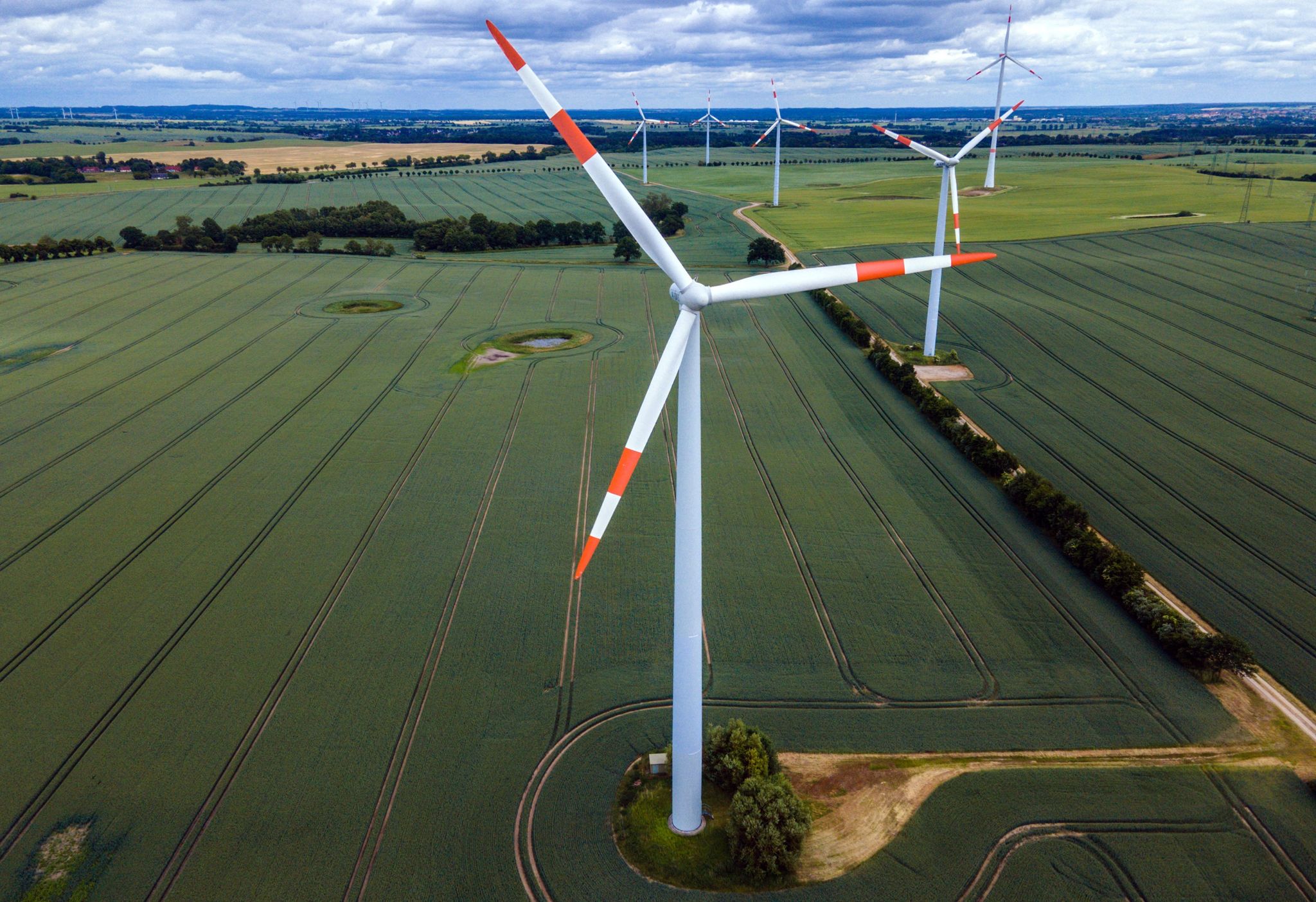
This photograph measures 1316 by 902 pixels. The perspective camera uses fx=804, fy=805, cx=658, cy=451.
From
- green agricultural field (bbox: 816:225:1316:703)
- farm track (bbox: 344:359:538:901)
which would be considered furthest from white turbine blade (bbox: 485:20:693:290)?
green agricultural field (bbox: 816:225:1316:703)

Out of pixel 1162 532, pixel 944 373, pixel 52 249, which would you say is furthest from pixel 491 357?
pixel 52 249

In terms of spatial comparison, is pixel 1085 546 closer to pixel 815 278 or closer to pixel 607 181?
pixel 815 278

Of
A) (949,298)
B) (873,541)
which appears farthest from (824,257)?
(873,541)

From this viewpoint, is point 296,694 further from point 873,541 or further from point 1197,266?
point 1197,266

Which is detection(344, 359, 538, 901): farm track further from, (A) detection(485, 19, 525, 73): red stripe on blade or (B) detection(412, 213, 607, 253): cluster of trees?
(B) detection(412, 213, 607, 253): cluster of trees

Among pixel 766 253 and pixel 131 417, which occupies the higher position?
pixel 766 253

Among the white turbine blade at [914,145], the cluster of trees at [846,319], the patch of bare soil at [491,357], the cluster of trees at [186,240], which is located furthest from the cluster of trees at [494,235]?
the white turbine blade at [914,145]

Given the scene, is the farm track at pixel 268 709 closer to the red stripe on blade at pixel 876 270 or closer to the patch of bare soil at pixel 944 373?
the red stripe on blade at pixel 876 270
